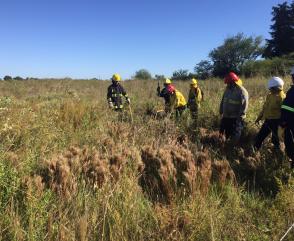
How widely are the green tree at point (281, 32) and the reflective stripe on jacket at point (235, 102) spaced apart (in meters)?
26.4

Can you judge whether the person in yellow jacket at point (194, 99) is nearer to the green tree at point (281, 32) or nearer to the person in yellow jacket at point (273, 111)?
the person in yellow jacket at point (273, 111)

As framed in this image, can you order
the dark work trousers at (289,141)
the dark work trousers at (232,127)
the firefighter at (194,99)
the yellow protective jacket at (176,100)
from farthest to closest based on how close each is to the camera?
the yellow protective jacket at (176,100), the firefighter at (194,99), the dark work trousers at (232,127), the dark work trousers at (289,141)

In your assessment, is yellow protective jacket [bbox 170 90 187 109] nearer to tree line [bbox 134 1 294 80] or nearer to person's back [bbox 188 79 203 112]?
person's back [bbox 188 79 203 112]

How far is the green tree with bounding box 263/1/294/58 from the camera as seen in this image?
31656mm

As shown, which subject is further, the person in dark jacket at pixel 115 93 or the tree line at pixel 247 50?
the tree line at pixel 247 50

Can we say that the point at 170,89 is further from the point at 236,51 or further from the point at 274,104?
the point at 236,51

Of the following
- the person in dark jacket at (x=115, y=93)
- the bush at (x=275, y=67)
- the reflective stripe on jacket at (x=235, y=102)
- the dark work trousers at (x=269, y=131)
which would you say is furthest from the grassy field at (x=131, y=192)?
the bush at (x=275, y=67)

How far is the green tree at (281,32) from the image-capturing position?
31656mm

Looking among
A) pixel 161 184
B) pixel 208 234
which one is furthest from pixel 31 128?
pixel 208 234

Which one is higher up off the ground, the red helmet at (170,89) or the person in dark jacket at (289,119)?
the red helmet at (170,89)

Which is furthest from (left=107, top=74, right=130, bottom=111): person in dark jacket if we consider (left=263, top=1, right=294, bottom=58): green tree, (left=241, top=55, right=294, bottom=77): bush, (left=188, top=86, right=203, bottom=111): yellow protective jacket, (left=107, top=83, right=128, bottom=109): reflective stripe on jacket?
(left=263, top=1, right=294, bottom=58): green tree

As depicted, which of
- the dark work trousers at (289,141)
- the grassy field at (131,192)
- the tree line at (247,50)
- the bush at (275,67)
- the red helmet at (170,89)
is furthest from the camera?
the tree line at (247,50)

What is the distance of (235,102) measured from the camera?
23.4 ft

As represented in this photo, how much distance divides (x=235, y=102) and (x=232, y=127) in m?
0.52
